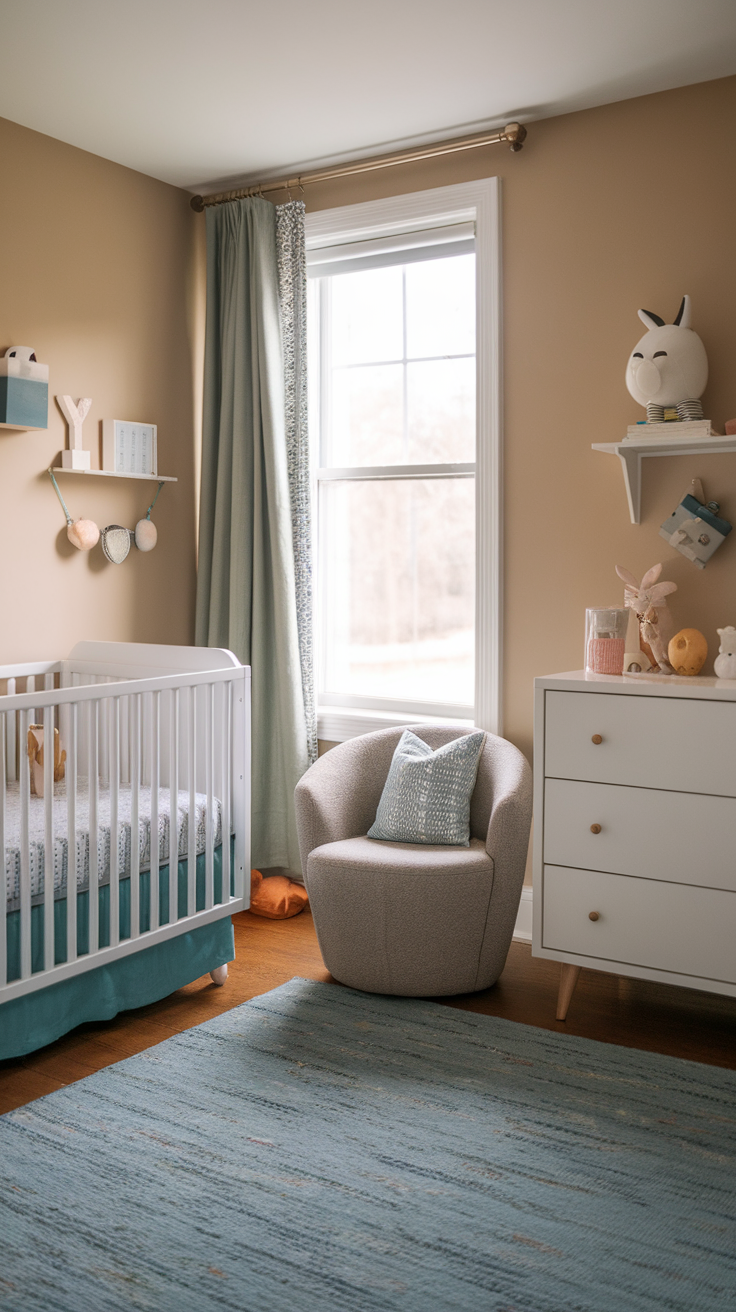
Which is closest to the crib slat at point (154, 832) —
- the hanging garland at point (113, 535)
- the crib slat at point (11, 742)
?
the crib slat at point (11, 742)

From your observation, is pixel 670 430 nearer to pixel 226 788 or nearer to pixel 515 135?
pixel 515 135

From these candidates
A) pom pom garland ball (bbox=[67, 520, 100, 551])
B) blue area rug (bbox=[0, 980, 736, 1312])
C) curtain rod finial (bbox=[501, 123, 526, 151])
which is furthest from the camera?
pom pom garland ball (bbox=[67, 520, 100, 551])

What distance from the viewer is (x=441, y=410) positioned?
340cm

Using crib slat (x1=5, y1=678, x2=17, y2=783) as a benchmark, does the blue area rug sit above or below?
below

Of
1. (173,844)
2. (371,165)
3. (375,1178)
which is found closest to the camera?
(375,1178)

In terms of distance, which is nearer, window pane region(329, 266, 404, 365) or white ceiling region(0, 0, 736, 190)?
white ceiling region(0, 0, 736, 190)

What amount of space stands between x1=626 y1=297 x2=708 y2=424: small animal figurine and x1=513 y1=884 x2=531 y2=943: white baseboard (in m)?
1.46

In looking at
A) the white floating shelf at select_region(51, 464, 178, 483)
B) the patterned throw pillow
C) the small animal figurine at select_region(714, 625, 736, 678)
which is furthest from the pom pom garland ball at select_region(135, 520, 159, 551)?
the small animal figurine at select_region(714, 625, 736, 678)

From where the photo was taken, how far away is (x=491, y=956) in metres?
2.65

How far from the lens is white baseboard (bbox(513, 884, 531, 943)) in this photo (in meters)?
3.14

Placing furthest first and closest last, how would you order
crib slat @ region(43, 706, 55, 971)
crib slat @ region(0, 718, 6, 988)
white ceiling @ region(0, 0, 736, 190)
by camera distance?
1. white ceiling @ region(0, 0, 736, 190)
2. crib slat @ region(43, 706, 55, 971)
3. crib slat @ region(0, 718, 6, 988)

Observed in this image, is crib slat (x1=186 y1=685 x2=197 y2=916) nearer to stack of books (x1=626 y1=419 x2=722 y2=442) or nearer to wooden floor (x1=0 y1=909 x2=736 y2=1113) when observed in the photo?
wooden floor (x1=0 y1=909 x2=736 y2=1113)

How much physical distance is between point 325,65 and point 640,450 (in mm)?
1326

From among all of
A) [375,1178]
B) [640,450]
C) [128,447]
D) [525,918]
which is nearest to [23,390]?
[128,447]
